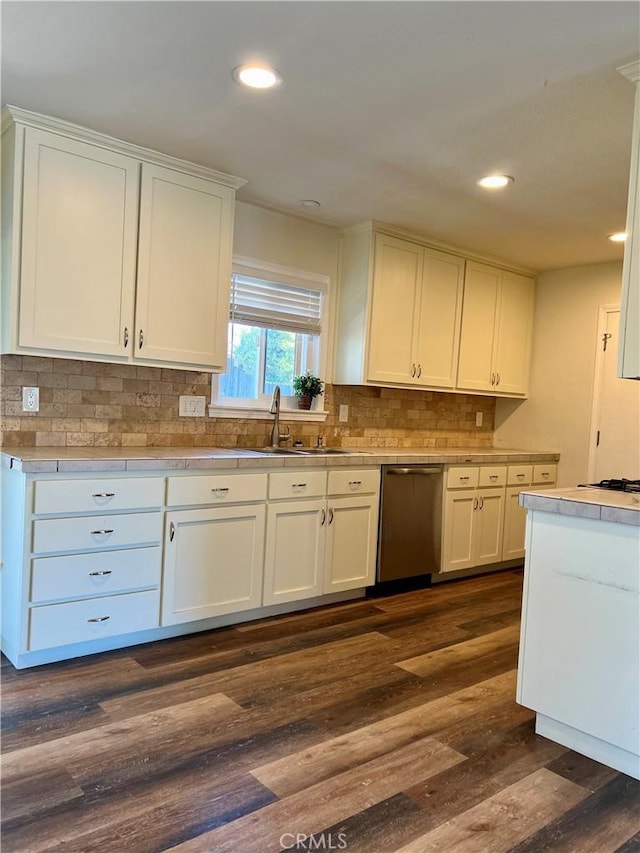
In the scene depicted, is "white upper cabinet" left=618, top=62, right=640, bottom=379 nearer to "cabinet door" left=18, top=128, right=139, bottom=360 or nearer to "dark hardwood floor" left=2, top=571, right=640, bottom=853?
"dark hardwood floor" left=2, top=571, right=640, bottom=853

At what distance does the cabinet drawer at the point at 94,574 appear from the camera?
2533 mm

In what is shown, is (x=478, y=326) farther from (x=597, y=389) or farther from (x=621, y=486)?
(x=621, y=486)

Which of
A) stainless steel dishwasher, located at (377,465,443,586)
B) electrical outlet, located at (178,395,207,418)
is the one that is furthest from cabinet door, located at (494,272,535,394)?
electrical outlet, located at (178,395,207,418)

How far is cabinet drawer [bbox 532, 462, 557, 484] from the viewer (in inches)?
187

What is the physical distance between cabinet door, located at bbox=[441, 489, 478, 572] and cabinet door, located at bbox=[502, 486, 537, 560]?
372 mm

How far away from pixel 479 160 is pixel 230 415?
1948mm

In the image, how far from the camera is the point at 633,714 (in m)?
1.98

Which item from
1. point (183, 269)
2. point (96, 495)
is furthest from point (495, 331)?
point (96, 495)

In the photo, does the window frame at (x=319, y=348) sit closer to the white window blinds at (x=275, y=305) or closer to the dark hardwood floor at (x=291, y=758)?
the white window blinds at (x=275, y=305)

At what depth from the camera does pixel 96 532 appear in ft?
8.67

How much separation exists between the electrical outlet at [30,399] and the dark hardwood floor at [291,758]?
1167mm

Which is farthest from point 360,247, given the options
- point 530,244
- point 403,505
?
point 403,505

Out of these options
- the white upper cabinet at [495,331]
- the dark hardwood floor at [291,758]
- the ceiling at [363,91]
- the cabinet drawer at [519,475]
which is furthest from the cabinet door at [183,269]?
the cabinet drawer at [519,475]

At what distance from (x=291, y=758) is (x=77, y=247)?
7.53 feet
